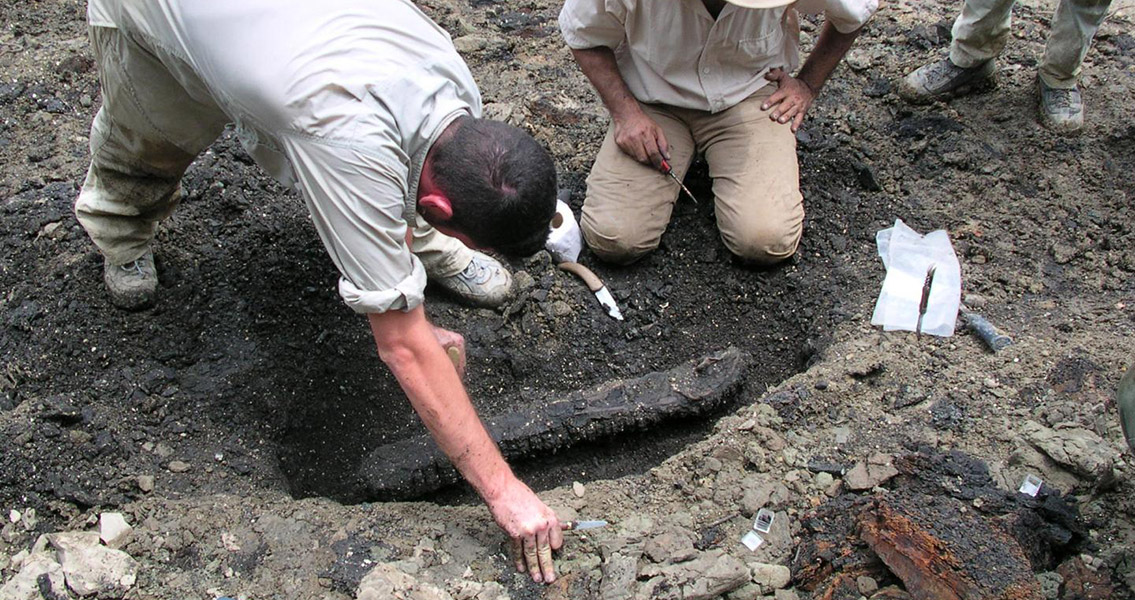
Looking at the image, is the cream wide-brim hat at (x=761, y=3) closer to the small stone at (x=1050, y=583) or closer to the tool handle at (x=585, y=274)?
the tool handle at (x=585, y=274)

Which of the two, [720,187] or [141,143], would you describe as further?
[720,187]

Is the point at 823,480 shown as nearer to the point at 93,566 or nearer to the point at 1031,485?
the point at 1031,485

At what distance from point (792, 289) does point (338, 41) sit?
6.16ft

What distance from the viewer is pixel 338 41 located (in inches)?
74.4

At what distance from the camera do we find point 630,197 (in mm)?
3195

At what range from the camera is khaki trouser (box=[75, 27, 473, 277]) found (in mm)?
2232

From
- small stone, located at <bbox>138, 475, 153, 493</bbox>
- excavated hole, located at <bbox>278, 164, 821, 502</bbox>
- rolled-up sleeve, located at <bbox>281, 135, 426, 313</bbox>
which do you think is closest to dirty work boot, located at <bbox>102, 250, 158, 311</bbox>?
excavated hole, located at <bbox>278, 164, 821, 502</bbox>

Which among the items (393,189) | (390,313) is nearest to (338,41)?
(393,189)

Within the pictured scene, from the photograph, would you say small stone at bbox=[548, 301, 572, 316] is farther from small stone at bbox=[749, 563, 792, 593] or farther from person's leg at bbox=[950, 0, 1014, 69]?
person's leg at bbox=[950, 0, 1014, 69]

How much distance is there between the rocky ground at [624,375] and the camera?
82.5 inches

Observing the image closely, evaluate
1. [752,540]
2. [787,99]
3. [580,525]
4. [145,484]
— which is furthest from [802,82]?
[145,484]

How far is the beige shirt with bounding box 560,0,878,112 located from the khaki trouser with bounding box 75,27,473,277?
3.05 feet

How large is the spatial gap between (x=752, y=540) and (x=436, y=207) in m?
1.12

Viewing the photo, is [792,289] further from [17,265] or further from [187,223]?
[17,265]
